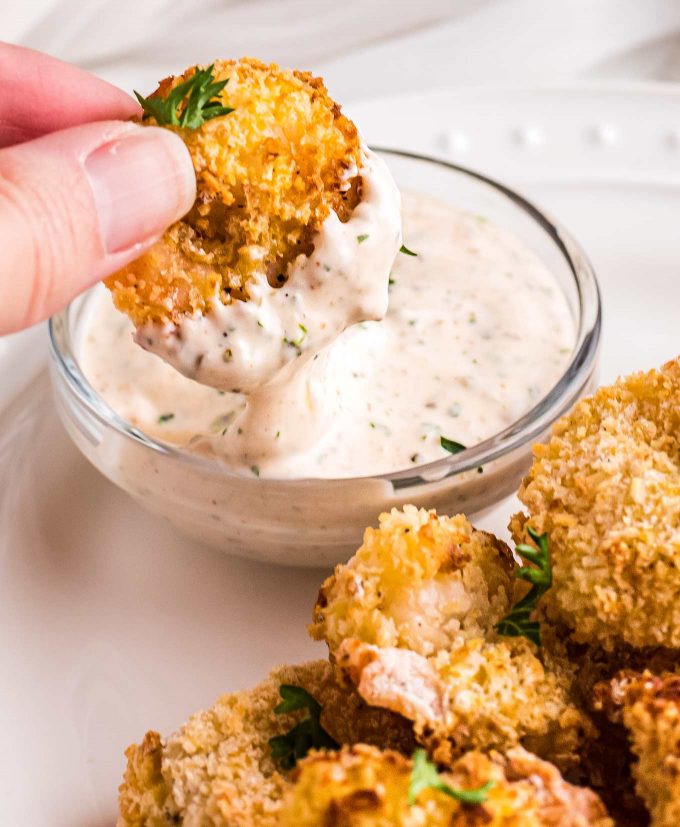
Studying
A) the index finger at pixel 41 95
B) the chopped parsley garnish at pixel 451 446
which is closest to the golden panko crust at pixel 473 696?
the chopped parsley garnish at pixel 451 446

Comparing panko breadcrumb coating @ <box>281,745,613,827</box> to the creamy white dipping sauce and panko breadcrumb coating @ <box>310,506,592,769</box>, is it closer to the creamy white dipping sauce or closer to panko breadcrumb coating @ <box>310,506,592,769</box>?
panko breadcrumb coating @ <box>310,506,592,769</box>

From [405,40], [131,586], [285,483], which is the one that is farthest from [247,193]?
[405,40]

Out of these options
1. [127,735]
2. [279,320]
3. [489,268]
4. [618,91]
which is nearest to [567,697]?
[279,320]

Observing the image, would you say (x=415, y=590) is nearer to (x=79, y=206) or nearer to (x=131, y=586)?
(x=79, y=206)

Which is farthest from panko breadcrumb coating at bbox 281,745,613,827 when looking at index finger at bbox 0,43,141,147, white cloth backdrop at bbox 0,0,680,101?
white cloth backdrop at bbox 0,0,680,101

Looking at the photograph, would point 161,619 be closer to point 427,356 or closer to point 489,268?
point 427,356

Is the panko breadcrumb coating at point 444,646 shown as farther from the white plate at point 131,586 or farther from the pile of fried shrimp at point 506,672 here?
the white plate at point 131,586
